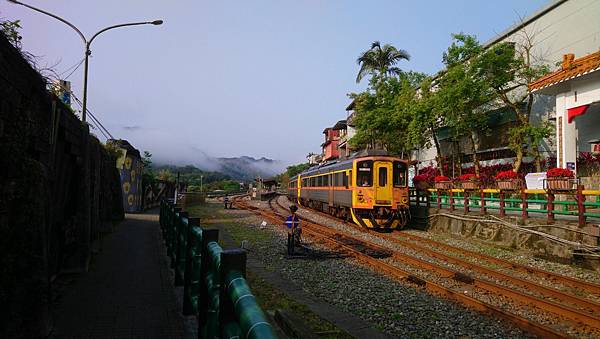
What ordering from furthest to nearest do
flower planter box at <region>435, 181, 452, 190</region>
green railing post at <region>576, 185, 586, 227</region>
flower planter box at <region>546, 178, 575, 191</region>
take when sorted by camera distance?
flower planter box at <region>435, 181, 452, 190</region>
flower planter box at <region>546, 178, 575, 191</region>
green railing post at <region>576, 185, 586, 227</region>

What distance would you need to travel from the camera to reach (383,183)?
51.8 ft

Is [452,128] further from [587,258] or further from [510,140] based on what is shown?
[587,258]

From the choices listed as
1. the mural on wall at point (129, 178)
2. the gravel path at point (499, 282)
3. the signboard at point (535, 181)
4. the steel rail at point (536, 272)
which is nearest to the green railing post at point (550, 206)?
the gravel path at point (499, 282)

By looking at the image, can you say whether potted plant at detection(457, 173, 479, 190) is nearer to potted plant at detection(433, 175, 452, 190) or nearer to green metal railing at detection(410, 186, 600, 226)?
green metal railing at detection(410, 186, 600, 226)

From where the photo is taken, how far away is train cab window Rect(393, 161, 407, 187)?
1591 centimetres

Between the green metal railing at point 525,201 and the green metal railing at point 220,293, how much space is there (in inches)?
372

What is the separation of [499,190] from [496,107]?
9.85 meters

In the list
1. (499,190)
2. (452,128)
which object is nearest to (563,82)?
(499,190)

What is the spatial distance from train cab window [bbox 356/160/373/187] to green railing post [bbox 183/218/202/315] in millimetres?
11523

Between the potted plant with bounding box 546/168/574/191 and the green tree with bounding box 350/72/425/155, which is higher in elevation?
the green tree with bounding box 350/72/425/155

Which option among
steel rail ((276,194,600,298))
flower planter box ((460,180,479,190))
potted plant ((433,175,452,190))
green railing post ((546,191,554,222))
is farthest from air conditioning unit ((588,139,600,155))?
steel rail ((276,194,600,298))

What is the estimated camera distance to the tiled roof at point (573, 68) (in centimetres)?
1295

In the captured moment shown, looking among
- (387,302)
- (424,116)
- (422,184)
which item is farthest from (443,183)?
(387,302)

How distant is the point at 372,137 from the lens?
26.9m
